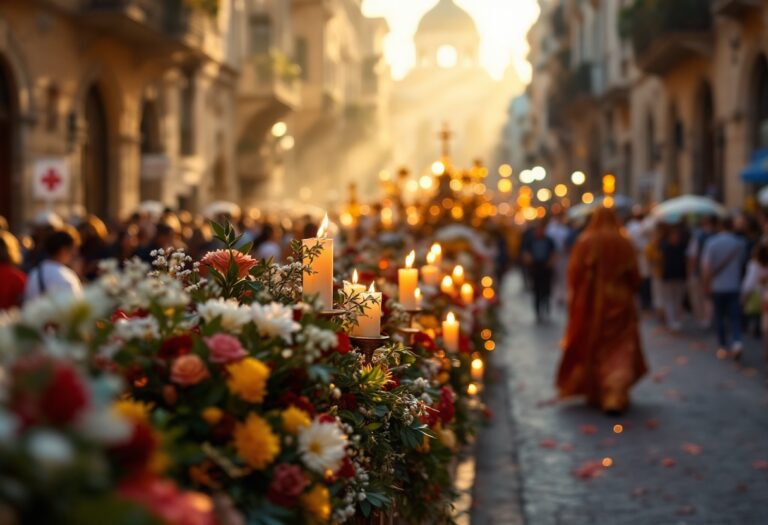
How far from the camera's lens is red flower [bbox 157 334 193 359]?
290cm

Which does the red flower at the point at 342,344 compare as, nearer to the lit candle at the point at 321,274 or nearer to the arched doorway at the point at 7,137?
the lit candle at the point at 321,274

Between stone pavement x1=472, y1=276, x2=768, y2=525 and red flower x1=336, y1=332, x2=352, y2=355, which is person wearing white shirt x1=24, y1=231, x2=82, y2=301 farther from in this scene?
red flower x1=336, y1=332, x2=352, y2=355

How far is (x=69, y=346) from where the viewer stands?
6.40 feet

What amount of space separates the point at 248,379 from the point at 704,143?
28.6 metres

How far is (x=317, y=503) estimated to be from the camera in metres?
2.89

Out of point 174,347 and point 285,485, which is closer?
point 285,485

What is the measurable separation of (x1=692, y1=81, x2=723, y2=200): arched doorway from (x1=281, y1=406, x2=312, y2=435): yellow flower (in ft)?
91.0

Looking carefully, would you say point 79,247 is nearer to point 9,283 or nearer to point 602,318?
point 9,283

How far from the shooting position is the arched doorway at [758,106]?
80.9 feet

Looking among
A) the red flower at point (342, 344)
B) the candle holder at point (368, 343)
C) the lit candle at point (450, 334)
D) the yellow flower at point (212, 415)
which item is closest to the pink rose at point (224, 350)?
the yellow flower at point (212, 415)

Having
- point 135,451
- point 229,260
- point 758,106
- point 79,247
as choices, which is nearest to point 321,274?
point 229,260

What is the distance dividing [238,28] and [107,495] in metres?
34.1

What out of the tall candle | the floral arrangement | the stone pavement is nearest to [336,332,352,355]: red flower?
the floral arrangement

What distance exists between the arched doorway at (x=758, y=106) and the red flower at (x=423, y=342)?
1974 cm
